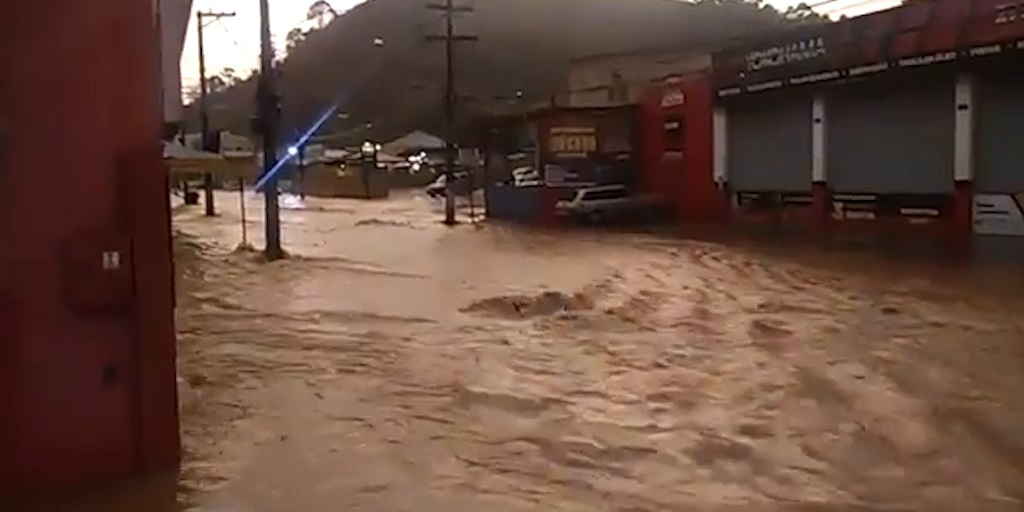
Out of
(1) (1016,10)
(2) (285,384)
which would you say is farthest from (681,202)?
(2) (285,384)

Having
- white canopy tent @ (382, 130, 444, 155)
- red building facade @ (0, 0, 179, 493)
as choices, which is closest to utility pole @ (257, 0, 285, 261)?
red building facade @ (0, 0, 179, 493)

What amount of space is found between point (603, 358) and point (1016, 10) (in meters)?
13.0

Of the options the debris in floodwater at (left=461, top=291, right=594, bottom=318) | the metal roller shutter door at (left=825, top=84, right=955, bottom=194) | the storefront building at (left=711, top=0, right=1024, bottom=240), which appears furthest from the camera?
the metal roller shutter door at (left=825, top=84, right=955, bottom=194)

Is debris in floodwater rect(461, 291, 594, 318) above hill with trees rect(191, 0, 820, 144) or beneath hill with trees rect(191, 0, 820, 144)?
beneath

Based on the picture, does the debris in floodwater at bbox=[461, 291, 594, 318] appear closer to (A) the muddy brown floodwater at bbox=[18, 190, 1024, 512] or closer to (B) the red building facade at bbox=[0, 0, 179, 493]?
(A) the muddy brown floodwater at bbox=[18, 190, 1024, 512]

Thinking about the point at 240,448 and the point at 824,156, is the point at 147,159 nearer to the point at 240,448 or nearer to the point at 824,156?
the point at 240,448

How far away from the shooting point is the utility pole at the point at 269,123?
2614cm

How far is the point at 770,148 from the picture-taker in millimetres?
29938

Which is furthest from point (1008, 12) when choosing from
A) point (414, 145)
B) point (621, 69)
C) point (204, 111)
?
point (414, 145)

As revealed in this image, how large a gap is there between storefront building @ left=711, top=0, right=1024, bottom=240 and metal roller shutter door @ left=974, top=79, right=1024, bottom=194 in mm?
20

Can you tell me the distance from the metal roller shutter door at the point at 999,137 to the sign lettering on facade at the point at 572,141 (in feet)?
52.6

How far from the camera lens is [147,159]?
21.2ft

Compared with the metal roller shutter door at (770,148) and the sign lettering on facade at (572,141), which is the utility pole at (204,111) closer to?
the sign lettering on facade at (572,141)

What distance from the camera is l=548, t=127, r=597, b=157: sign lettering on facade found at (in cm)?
3716
